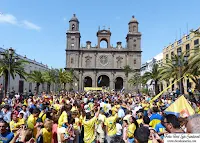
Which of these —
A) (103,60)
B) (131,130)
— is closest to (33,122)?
(131,130)

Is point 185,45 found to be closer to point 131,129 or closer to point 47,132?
point 131,129

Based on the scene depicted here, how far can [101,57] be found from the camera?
70.7 metres

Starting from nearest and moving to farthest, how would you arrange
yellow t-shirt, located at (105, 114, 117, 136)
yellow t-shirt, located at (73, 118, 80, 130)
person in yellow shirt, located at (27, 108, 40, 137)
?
1. person in yellow shirt, located at (27, 108, 40, 137)
2. yellow t-shirt, located at (73, 118, 80, 130)
3. yellow t-shirt, located at (105, 114, 117, 136)

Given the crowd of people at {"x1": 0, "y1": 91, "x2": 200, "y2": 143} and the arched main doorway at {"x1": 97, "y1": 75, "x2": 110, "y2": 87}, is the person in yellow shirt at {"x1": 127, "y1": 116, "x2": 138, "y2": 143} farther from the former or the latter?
the arched main doorway at {"x1": 97, "y1": 75, "x2": 110, "y2": 87}

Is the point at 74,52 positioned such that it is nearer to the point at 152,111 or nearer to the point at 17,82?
the point at 17,82

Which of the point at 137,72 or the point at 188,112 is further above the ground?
the point at 137,72

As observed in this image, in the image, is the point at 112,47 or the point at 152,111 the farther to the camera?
the point at 112,47

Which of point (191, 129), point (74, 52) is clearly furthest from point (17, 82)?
point (191, 129)

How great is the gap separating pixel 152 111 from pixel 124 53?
6329 centimetres

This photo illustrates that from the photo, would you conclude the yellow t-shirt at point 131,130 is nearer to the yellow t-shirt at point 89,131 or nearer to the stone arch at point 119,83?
the yellow t-shirt at point 89,131

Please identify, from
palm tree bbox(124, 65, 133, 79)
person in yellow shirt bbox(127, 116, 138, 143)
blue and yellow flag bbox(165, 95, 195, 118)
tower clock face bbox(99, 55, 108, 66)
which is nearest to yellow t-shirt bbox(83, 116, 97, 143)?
person in yellow shirt bbox(127, 116, 138, 143)

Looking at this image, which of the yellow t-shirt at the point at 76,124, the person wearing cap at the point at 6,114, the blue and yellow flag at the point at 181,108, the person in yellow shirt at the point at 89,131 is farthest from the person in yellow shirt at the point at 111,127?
the person wearing cap at the point at 6,114

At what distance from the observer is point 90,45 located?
71.6m

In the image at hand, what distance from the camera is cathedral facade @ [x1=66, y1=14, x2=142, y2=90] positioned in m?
68.6
